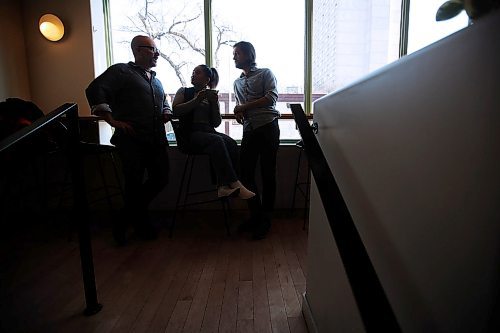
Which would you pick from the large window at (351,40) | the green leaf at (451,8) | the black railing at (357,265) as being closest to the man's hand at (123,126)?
the black railing at (357,265)

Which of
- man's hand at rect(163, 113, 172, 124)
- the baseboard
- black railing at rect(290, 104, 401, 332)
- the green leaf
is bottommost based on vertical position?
the baseboard

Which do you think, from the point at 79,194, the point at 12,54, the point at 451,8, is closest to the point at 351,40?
the point at 79,194

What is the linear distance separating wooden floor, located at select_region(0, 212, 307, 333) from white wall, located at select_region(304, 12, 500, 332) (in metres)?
0.74

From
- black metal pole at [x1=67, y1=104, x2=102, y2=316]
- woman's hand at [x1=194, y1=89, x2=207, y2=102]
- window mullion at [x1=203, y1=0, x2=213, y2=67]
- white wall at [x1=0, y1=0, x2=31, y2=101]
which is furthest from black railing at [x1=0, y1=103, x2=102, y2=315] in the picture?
window mullion at [x1=203, y1=0, x2=213, y2=67]

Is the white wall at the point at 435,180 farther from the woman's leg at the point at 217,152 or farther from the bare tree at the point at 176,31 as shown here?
the bare tree at the point at 176,31

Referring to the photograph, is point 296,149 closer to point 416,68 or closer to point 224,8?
point 224,8

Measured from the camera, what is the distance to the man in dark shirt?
2148mm

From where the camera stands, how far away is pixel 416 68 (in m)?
0.49

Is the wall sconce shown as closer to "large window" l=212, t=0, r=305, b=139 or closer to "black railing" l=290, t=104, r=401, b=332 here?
"large window" l=212, t=0, r=305, b=139

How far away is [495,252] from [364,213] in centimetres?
39

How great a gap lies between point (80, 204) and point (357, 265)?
1.21m

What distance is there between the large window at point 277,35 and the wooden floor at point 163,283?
151cm

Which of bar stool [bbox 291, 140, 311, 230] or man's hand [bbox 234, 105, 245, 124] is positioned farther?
bar stool [bbox 291, 140, 311, 230]

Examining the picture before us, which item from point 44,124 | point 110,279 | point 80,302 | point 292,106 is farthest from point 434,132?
point 110,279
